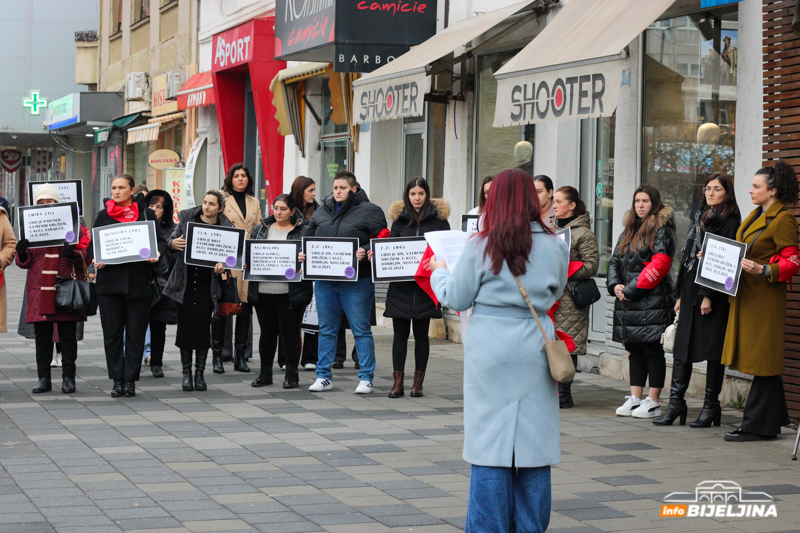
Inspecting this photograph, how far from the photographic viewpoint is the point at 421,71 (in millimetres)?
11703

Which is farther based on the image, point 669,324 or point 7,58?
point 7,58

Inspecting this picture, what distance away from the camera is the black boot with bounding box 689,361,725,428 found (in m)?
8.00

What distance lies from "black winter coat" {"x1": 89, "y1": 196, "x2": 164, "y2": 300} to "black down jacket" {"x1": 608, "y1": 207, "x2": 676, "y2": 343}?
3.99 meters

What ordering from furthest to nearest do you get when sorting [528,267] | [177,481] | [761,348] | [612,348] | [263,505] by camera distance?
1. [612,348]
2. [761,348]
3. [177,481]
4. [263,505]
5. [528,267]

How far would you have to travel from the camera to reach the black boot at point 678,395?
26.6 feet

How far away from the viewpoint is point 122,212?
9.14 metres

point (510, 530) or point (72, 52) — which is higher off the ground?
point (72, 52)

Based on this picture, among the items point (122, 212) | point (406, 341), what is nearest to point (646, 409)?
point (406, 341)

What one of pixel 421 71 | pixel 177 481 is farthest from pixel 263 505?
pixel 421 71

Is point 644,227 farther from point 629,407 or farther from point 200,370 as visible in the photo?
point 200,370

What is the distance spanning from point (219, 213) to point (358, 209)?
1.30 m

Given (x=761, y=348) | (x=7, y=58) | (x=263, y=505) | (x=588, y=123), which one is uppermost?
(x=7, y=58)

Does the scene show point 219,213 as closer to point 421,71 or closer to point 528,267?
point 421,71

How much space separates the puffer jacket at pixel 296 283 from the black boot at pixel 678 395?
335cm
